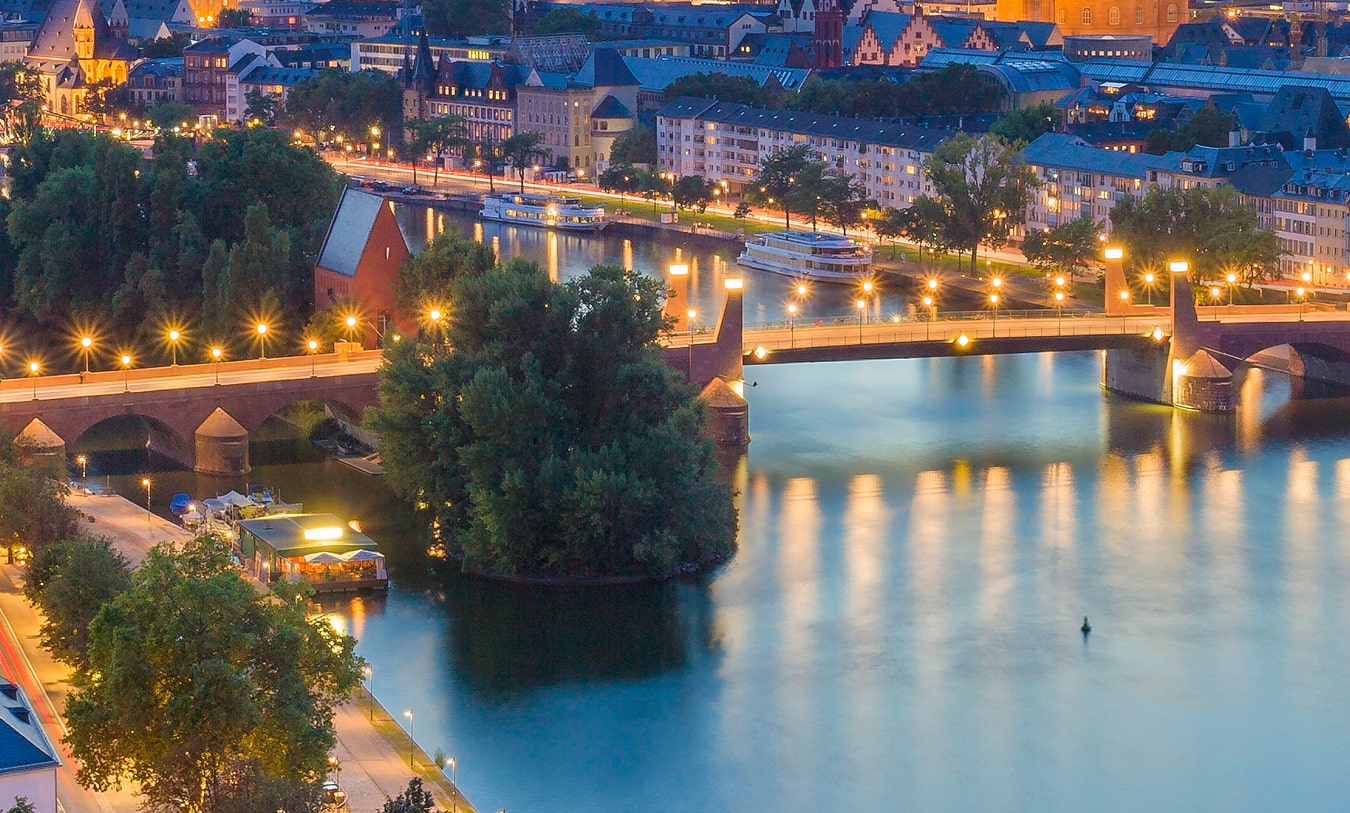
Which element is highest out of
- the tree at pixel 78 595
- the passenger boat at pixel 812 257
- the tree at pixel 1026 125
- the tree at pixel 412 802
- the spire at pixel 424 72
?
the spire at pixel 424 72

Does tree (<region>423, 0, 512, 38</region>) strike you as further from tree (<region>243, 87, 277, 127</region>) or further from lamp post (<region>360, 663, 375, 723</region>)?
lamp post (<region>360, 663, 375, 723</region>)

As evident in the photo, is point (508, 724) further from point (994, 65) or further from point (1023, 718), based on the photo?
point (994, 65)

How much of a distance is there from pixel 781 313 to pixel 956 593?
30.7 meters

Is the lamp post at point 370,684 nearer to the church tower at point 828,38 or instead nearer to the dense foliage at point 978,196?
the dense foliage at point 978,196

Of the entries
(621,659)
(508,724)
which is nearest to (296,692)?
(508,724)

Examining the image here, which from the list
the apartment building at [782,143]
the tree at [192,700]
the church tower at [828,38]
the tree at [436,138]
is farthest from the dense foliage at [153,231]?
the church tower at [828,38]

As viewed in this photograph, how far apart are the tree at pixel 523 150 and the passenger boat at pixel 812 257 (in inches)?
933

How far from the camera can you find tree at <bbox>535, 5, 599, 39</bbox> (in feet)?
495

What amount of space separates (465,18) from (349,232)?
94455 millimetres

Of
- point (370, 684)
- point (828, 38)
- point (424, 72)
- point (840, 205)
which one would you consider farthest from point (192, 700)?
point (828, 38)

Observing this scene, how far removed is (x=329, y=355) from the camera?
58.9m

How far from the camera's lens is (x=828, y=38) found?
130750 mm

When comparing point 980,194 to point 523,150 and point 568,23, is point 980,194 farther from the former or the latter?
point 568,23

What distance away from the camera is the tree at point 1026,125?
101 meters
